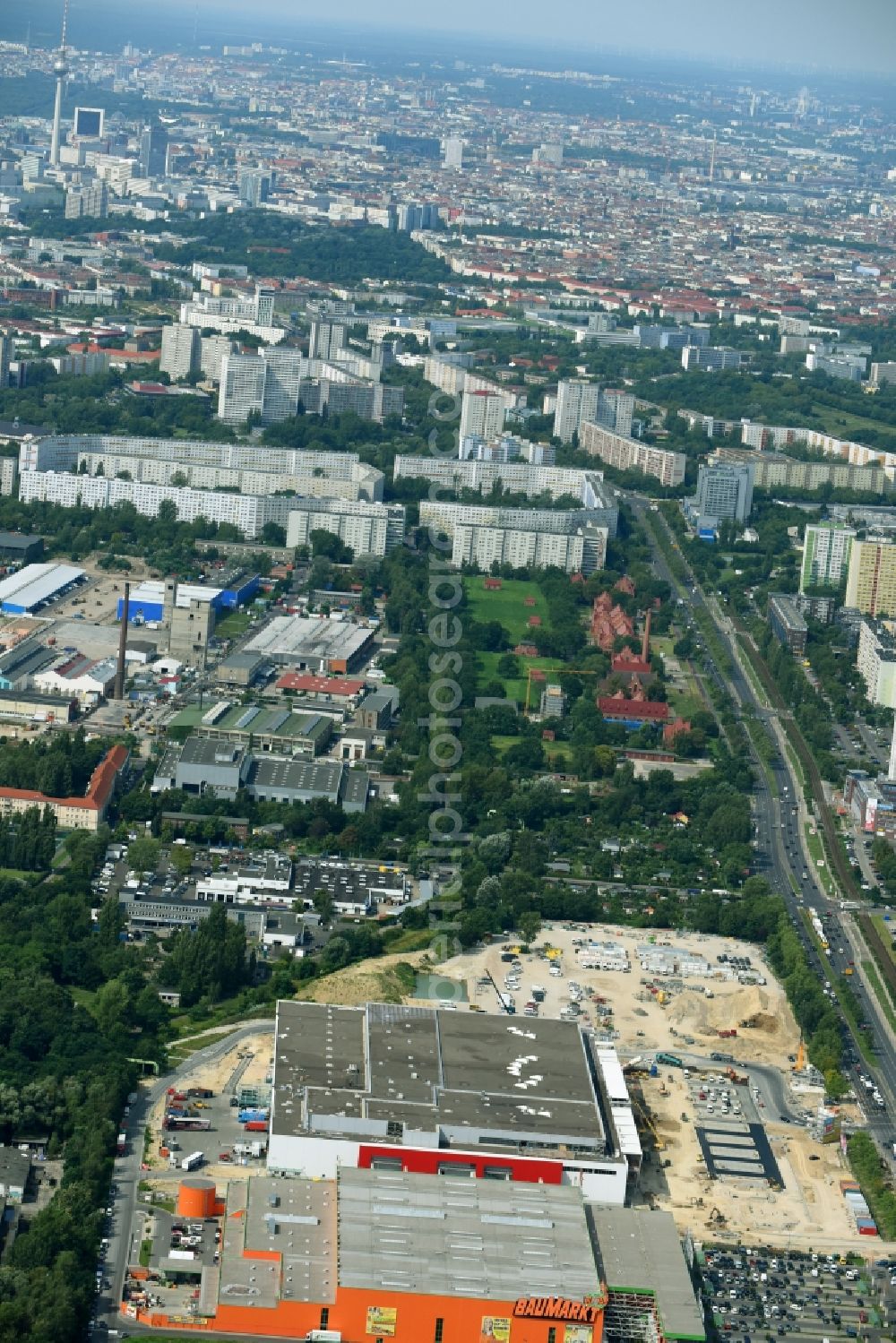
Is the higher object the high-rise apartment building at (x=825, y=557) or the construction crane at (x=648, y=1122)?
the high-rise apartment building at (x=825, y=557)

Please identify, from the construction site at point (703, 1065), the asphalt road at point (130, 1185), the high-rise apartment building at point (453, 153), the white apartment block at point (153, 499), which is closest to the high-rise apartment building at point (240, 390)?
the white apartment block at point (153, 499)

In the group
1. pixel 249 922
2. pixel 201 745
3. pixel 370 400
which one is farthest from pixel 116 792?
pixel 370 400

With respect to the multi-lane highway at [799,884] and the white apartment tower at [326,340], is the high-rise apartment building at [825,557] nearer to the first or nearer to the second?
the multi-lane highway at [799,884]

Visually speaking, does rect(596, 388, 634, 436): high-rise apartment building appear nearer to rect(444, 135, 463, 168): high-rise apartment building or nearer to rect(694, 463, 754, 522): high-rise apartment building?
rect(694, 463, 754, 522): high-rise apartment building

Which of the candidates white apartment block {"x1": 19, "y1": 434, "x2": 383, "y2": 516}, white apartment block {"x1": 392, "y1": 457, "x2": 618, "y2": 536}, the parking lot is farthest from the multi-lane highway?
white apartment block {"x1": 392, "y1": 457, "x2": 618, "y2": 536}

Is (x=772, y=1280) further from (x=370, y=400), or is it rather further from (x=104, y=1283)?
(x=370, y=400)

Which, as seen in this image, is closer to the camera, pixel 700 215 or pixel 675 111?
pixel 700 215
